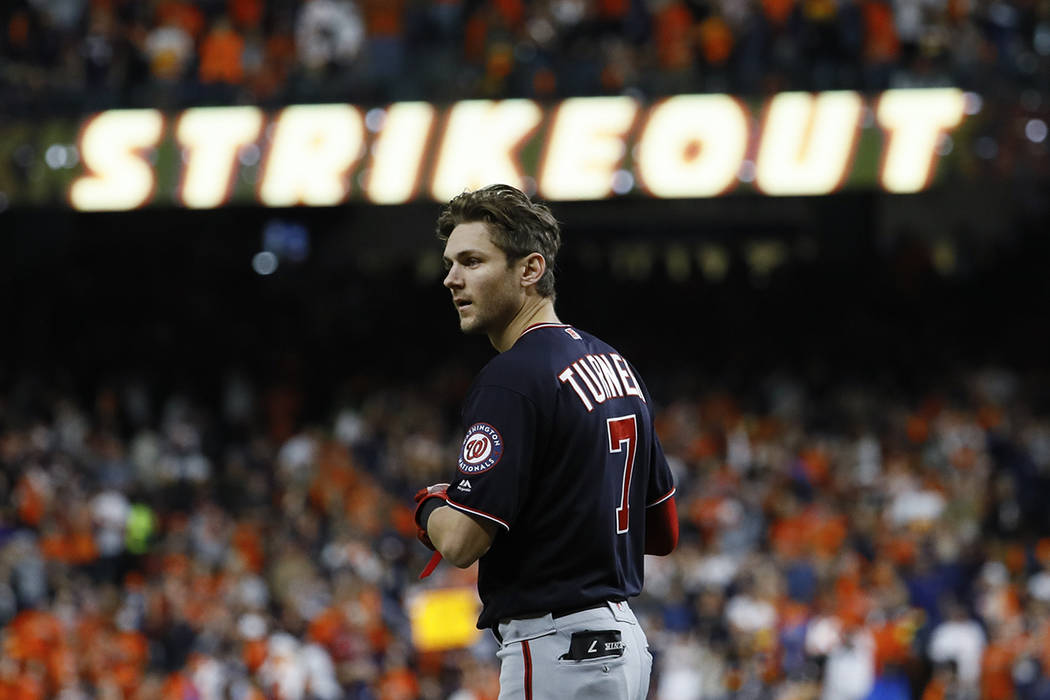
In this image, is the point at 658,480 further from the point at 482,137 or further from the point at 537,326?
the point at 482,137

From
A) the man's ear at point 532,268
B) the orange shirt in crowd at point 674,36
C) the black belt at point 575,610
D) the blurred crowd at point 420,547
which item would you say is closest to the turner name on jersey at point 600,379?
the man's ear at point 532,268

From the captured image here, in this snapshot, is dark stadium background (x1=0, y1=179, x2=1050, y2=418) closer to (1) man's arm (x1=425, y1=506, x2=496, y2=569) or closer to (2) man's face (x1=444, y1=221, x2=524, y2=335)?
(2) man's face (x1=444, y1=221, x2=524, y2=335)

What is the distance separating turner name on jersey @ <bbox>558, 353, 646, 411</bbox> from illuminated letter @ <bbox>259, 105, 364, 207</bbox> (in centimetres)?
1148

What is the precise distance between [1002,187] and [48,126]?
1074 cm

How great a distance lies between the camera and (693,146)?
14.5 meters

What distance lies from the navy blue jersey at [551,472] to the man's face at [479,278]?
0.30 feet

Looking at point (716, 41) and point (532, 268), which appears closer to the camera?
point (532, 268)

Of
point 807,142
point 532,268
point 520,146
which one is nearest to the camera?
point 532,268

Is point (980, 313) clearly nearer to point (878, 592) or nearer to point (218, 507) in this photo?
point (878, 592)

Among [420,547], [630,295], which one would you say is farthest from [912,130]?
[420,547]

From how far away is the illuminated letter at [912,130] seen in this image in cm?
1405

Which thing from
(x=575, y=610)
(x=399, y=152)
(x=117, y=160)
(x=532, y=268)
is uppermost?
(x=117, y=160)

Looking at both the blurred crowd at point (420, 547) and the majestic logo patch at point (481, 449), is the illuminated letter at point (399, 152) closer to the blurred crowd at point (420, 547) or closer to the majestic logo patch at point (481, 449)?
the blurred crowd at point (420, 547)

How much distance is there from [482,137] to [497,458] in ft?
37.7
